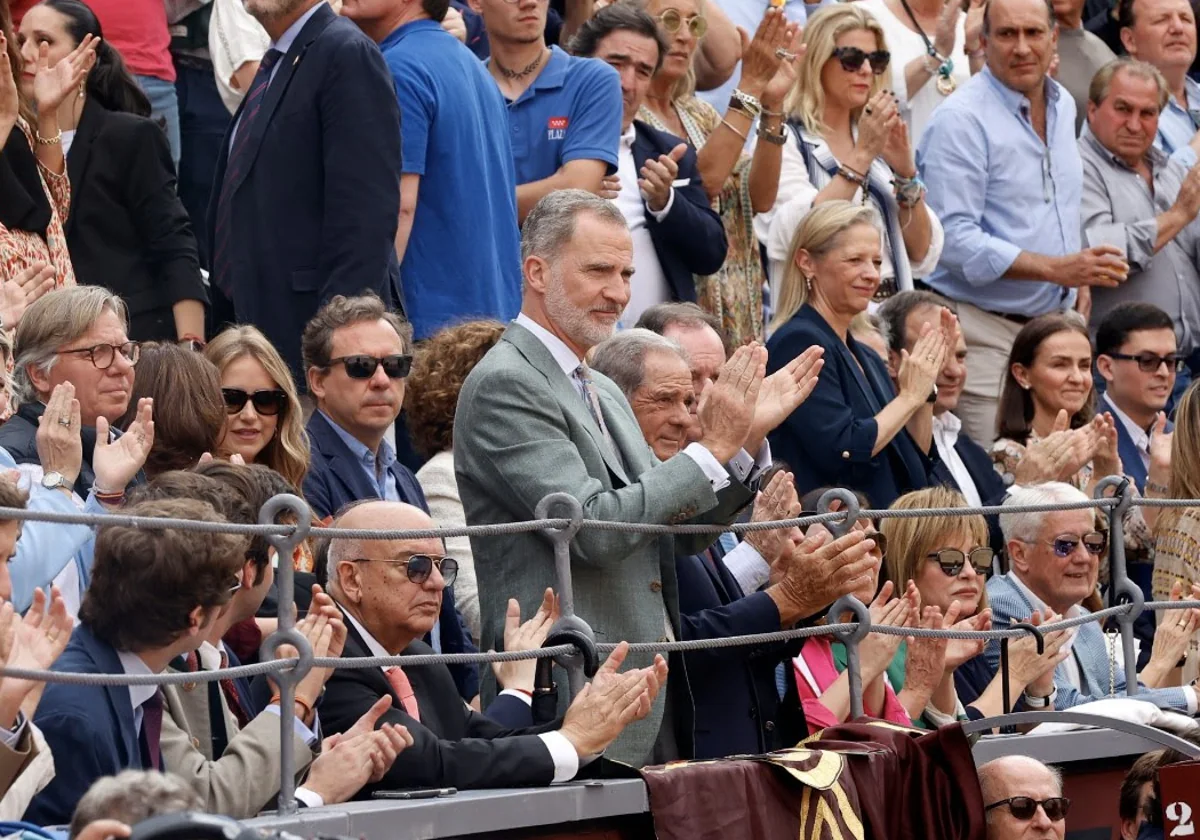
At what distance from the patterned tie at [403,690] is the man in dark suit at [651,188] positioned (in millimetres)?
3939

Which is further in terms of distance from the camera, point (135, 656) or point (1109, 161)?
point (1109, 161)

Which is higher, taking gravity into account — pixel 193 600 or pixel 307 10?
pixel 307 10

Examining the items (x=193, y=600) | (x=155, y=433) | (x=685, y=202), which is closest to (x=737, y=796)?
(x=193, y=600)

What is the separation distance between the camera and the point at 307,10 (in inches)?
322

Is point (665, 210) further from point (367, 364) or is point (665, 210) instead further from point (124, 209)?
point (367, 364)

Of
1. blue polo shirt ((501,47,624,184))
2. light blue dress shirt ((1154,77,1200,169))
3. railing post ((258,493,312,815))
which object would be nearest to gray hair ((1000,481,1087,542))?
blue polo shirt ((501,47,624,184))

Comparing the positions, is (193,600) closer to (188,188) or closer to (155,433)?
(155,433)

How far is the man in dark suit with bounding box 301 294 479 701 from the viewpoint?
7355 millimetres

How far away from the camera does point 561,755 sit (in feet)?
18.7

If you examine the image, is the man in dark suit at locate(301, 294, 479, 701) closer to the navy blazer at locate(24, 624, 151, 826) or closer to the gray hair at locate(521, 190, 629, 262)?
the gray hair at locate(521, 190, 629, 262)

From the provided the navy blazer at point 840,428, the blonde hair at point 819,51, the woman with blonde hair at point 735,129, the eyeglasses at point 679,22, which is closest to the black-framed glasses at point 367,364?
the navy blazer at point 840,428

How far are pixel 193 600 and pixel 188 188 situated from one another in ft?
17.7

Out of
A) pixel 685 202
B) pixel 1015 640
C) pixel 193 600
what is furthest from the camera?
pixel 685 202

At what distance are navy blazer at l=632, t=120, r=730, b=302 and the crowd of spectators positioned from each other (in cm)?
2
